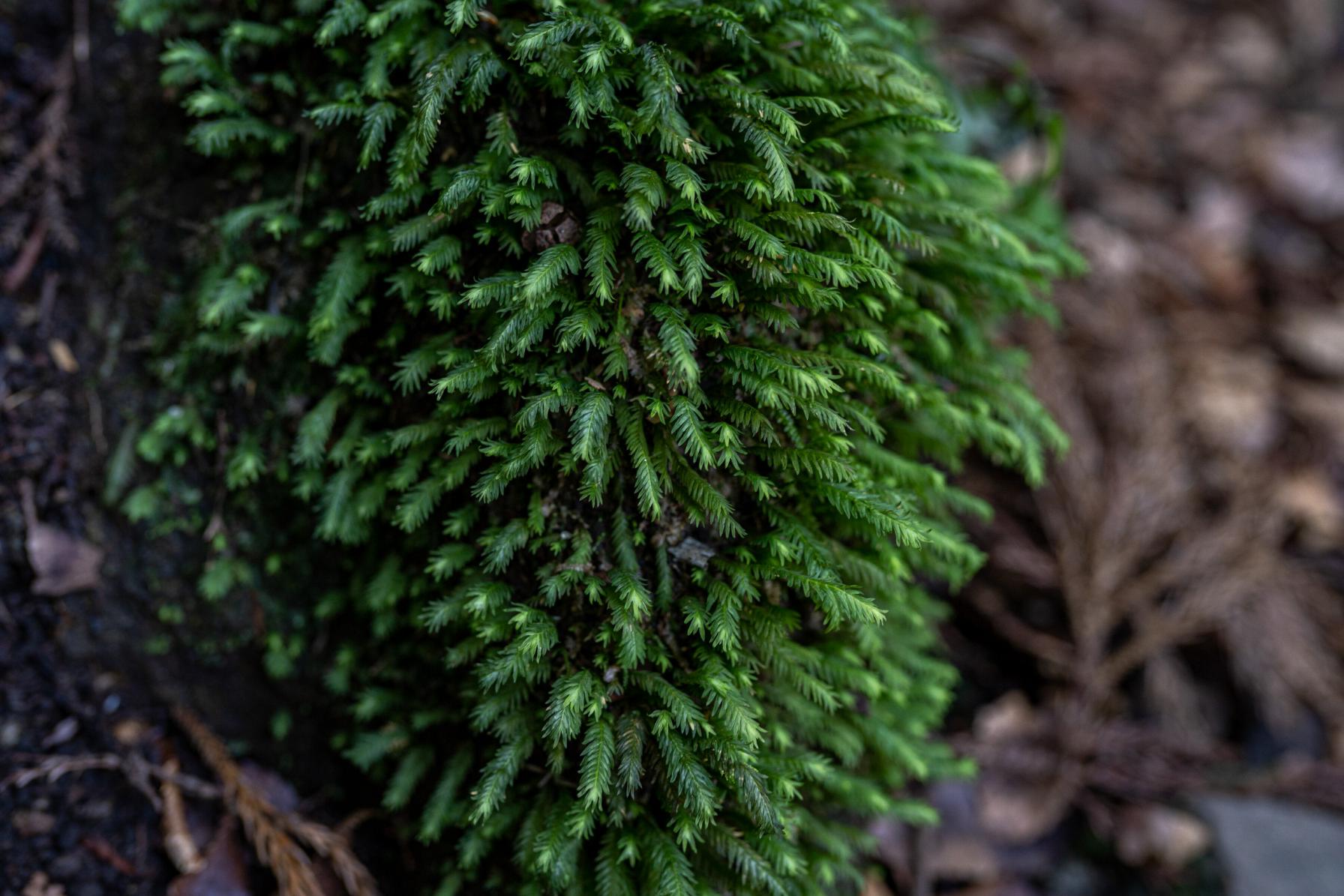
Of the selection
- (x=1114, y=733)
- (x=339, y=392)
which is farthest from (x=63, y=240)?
(x=1114, y=733)

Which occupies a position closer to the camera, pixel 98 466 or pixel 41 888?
pixel 41 888

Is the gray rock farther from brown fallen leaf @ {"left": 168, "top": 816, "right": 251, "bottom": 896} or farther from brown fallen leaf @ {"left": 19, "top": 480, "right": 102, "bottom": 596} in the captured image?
brown fallen leaf @ {"left": 19, "top": 480, "right": 102, "bottom": 596}

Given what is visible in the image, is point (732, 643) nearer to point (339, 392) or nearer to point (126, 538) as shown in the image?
point (339, 392)

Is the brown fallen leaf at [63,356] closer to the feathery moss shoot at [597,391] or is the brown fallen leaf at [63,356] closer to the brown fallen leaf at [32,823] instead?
the feathery moss shoot at [597,391]

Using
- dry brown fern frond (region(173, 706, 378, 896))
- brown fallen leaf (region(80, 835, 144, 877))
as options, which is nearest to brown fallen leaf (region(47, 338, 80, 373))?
dry brown fern frond (region(173, 706, 378, 896))

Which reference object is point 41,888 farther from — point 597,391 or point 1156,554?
point 1156,554

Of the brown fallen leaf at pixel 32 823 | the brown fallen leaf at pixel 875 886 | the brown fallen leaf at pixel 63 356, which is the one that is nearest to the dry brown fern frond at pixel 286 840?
the brown fallen leaf at pixel 32 823

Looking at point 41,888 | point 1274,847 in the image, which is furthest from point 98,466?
point 1274,847
